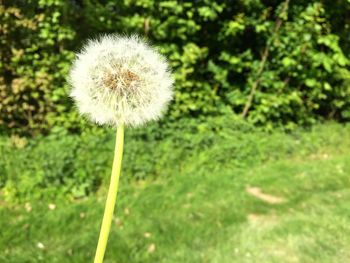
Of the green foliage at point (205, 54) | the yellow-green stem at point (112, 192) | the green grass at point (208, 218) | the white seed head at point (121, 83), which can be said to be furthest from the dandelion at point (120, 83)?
the green foliage at point (205, 54)

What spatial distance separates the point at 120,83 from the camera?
6.29 ft

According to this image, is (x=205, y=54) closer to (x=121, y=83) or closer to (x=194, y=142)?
(x=194, y=142)

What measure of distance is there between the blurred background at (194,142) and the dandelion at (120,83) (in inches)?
90.8

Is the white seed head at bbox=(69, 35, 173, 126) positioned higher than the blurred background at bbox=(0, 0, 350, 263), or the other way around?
the white seed head at bbox=(69, 35, 173, 126)

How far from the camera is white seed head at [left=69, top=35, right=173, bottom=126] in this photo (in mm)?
1943

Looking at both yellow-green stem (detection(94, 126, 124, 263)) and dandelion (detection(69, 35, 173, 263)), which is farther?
dandelion (detection(69, 35, 173, 263))

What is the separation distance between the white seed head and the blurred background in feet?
7.59

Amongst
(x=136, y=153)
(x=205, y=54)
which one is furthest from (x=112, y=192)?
(x=205, y=54)

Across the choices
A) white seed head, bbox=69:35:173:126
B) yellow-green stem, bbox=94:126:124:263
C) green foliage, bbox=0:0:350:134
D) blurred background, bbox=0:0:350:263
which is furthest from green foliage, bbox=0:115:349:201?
yellow-green stem, bbox=94:126:124:263

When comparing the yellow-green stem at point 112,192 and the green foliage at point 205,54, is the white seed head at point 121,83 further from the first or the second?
the green foliage at point 205,54

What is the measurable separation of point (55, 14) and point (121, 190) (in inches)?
78.8

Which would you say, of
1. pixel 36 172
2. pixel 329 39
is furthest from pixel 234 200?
pixel 329 39

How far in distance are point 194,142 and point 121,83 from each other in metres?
4.18

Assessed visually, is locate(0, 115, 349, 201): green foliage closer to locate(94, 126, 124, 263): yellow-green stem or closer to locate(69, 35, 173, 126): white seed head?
locate(69, 35, 173, 126): white seed head
